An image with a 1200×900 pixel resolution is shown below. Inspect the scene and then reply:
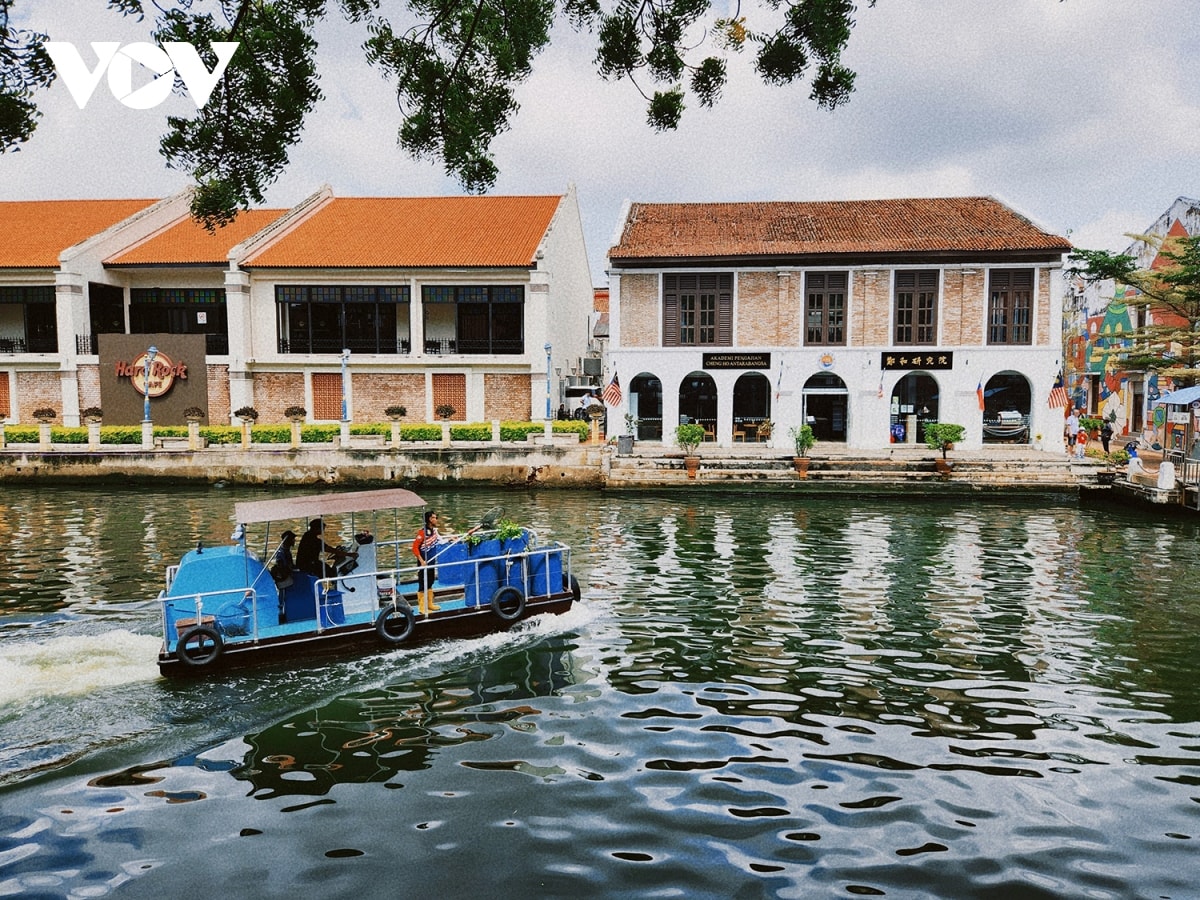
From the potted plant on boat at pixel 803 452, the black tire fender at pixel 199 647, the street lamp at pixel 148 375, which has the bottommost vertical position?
the black tire fender at pixel 199 647

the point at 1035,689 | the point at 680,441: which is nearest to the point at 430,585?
the point at 1035,689

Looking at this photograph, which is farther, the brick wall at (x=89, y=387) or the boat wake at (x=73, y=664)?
the brick wall at (x=89, y=387)

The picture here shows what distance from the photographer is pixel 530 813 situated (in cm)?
741

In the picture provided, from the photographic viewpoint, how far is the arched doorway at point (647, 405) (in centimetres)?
3441

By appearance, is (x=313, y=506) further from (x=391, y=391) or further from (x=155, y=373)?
(x=155, y=373)

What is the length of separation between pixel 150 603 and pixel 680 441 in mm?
18394

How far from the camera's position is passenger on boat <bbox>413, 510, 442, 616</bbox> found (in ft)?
39.9

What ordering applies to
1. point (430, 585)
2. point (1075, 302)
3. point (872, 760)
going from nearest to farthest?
point (872, 760)
point (430, 585)
point (1075, 302)

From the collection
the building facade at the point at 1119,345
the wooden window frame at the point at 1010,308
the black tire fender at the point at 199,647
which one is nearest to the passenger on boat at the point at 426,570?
the black tire fender at the point at 199,647

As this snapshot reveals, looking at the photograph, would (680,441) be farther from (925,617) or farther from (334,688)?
(334,688)

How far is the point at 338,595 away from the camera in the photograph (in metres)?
12.1

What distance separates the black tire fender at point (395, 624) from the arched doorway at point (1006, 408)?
89.2 ft

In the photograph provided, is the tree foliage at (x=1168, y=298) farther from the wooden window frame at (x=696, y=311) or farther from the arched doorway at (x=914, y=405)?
the wooden window frame at (x=696, y=311)

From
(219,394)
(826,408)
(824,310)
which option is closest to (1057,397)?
(826,408)
